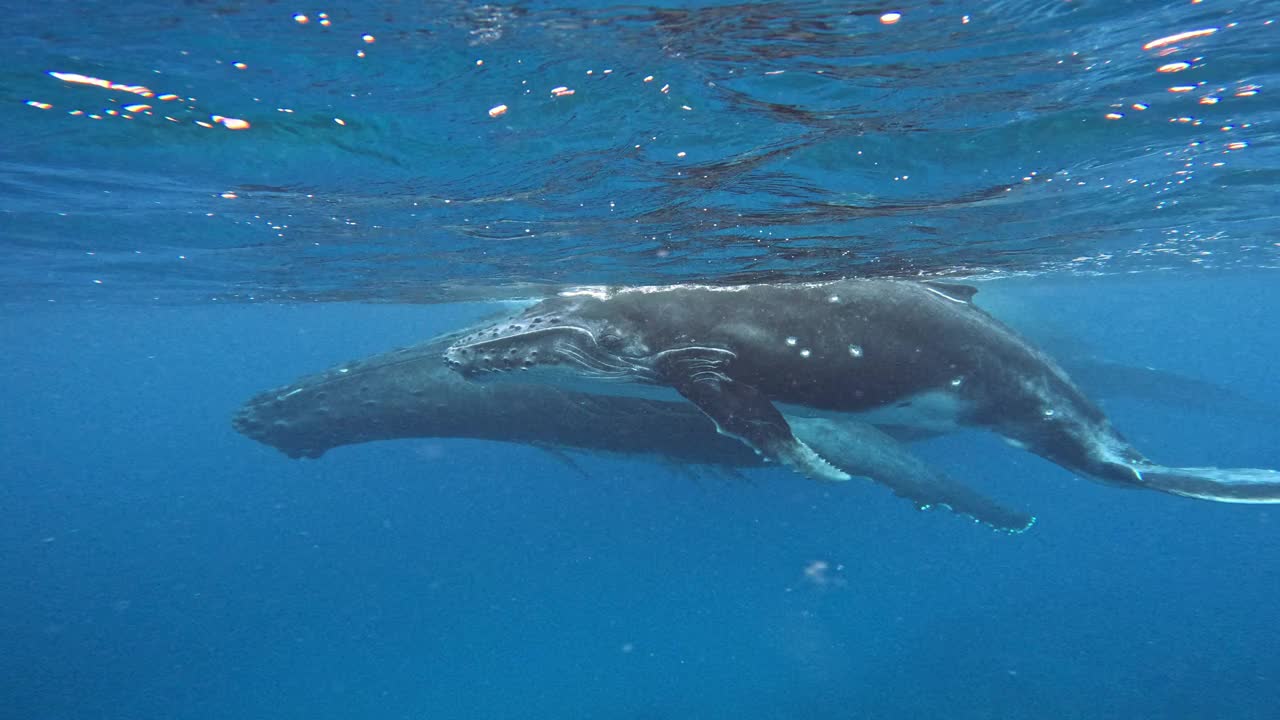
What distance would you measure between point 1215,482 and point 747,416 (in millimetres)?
7267

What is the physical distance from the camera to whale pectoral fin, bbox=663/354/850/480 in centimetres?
825

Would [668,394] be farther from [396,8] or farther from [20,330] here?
[20,330]

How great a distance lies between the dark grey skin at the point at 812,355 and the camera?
925 cm

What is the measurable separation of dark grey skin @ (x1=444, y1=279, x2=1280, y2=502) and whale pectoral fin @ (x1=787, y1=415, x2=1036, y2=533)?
164 centimetres

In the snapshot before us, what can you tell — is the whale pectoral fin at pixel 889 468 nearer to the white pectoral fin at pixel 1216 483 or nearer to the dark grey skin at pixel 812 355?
the dark grey skin at pixel 812 355

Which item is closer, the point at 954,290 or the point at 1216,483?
the point at 1216,483

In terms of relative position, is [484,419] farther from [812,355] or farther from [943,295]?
[943,295]

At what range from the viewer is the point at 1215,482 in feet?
31.4

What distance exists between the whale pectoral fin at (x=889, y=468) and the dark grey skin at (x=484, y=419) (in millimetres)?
36

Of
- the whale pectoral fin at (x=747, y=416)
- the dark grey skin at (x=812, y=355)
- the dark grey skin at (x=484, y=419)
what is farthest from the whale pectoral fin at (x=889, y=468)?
the whale pectoral fin at (x=747, y=416)

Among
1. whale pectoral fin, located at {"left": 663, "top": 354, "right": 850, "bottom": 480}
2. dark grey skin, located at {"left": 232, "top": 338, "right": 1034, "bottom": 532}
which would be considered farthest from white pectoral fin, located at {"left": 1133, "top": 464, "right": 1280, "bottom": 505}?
whale pectoral fin, located at {"left": 663, "top": 354, "right": 850, "bottom": 480}

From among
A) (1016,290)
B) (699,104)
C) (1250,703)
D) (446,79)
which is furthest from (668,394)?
(1016,290)

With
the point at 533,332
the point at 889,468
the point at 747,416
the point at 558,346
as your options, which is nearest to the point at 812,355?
the point at 747,416

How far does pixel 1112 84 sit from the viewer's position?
287 inches
